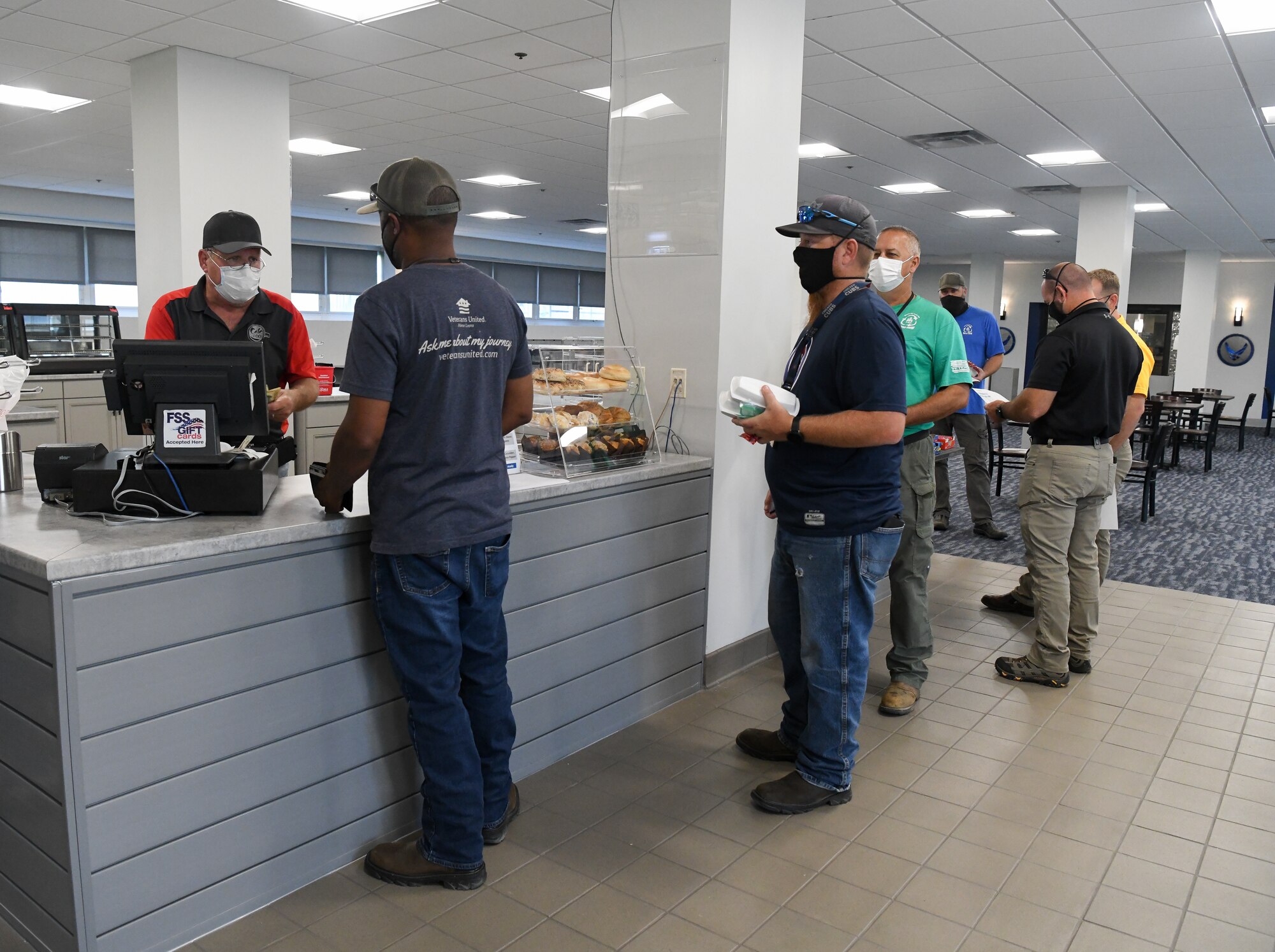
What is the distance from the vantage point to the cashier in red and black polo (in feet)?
9.41

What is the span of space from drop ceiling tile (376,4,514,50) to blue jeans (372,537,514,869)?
11.8ft

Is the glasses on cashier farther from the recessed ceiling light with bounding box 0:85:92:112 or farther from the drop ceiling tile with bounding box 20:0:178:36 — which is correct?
the recessed ceiling light with bounding box 0:85:92:112

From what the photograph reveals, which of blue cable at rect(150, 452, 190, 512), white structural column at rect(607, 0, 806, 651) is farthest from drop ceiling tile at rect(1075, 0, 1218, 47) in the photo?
blue cable at rect(150, 452, 190, 512)

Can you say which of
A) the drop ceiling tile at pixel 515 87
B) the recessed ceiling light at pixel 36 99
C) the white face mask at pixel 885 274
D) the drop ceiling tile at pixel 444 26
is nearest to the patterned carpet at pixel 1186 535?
the white face mask at pixel 885 274

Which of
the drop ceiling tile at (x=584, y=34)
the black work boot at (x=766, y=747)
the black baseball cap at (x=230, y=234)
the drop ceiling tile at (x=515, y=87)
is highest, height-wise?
the drop ceiling tile at (x=515, y=87)

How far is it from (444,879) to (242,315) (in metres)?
1.83

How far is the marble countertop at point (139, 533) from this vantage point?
175 cm

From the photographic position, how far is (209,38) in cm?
530

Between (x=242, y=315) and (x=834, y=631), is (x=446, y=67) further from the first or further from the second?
(x=834, y=631)

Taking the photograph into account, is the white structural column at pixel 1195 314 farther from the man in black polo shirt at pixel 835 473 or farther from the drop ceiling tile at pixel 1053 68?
the man in black polo shirt at pixel 835 473

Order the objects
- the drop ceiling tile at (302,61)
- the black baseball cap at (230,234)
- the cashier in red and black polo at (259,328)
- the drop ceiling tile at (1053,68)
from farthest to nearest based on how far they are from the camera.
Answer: the drop ceiling tile at (302,61) → the drop ceiling tile at (1053,68) → the cashier in red and black polo at (259,328) → the black baseball cap at (230,234)

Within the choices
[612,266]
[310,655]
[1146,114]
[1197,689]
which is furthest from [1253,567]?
[310,655]

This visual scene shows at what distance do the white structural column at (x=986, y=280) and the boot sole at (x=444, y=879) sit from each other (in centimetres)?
1548

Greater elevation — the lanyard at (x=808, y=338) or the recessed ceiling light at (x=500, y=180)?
the recessed ceiling light at (x=500, y=180)
